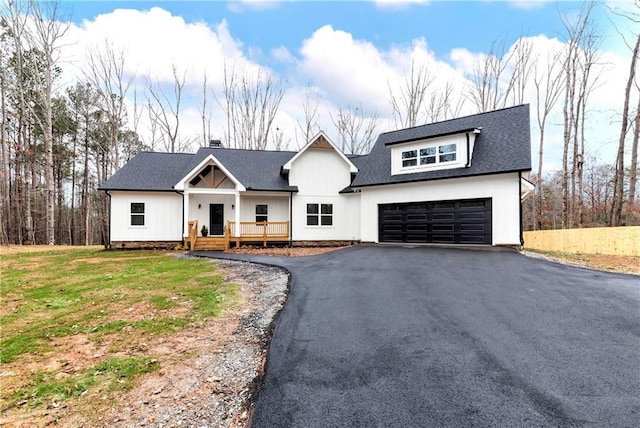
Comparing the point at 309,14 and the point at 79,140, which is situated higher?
the point at 309,14

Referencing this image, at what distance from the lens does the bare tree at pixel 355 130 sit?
31.3 m

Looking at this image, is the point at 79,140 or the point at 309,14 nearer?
the point at 309,14

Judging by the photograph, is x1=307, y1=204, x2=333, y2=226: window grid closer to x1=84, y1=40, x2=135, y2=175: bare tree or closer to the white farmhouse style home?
the white farmhouse style home

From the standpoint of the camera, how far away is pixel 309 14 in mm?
18109

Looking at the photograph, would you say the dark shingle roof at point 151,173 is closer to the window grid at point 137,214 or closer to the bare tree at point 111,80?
the window grid at point 137,214

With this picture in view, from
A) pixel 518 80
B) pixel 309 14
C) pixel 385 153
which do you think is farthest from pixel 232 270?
pixel 518 80

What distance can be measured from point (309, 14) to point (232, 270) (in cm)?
1635

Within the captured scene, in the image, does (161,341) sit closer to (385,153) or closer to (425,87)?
(385,153)

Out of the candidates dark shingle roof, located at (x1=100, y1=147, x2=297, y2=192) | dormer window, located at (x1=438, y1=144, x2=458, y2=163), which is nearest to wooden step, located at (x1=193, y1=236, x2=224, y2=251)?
dark shingle roof, located at (x1=100, y1=147, x2=297, y2=192)

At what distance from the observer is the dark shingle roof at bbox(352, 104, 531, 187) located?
12.6m

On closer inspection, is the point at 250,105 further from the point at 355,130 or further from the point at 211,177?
the point at 211,177

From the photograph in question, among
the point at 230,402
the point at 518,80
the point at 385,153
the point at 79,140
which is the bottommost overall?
the point at 230,402

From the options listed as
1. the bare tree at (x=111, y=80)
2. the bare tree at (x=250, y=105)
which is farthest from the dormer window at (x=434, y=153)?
the bare tree at (x=111, y=80)

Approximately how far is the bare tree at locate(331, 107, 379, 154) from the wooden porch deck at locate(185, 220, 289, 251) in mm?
17067
